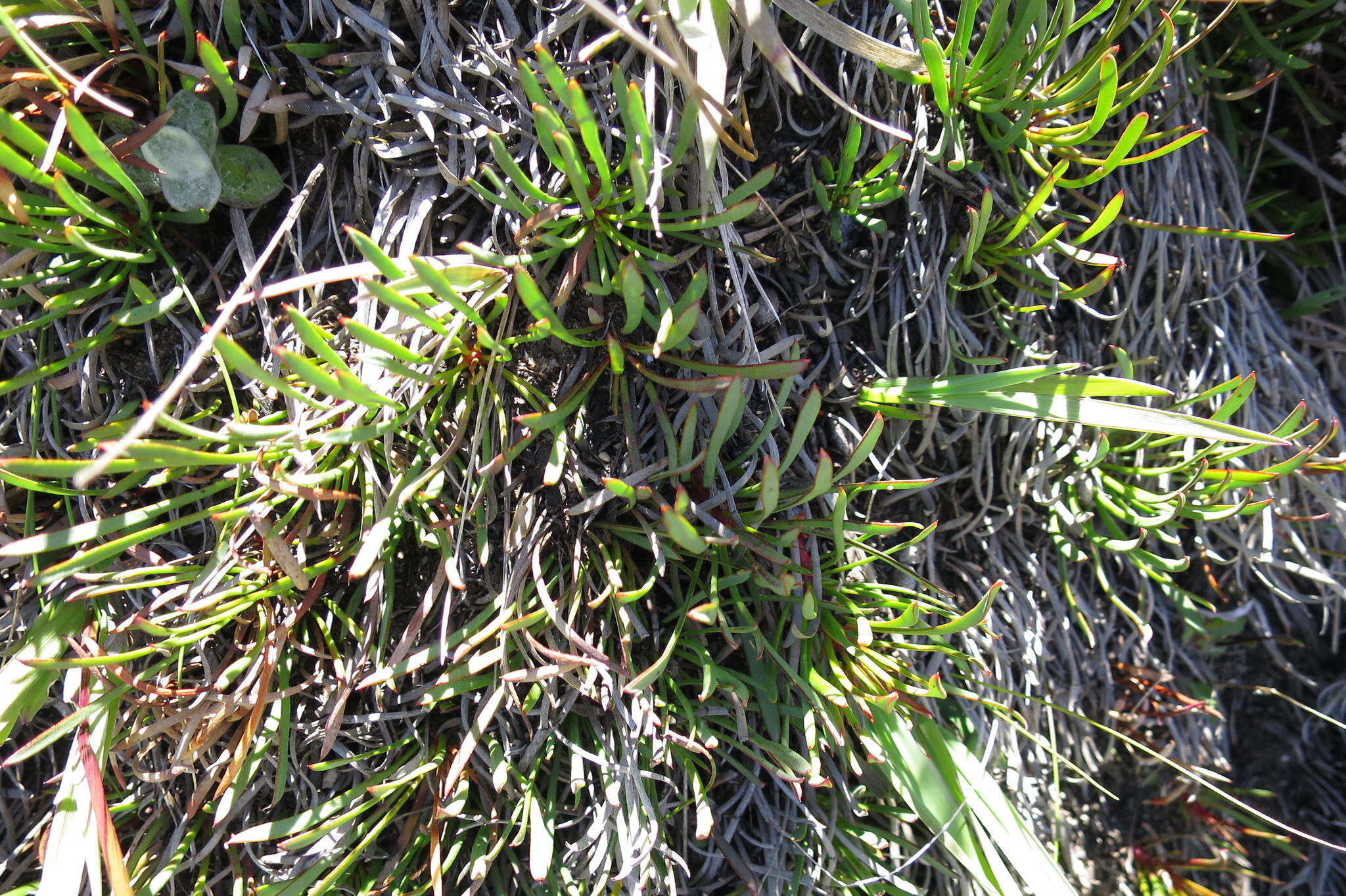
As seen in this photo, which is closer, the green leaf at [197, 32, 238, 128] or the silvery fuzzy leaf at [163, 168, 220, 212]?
the green leaf at [197, 32, 238, 128]

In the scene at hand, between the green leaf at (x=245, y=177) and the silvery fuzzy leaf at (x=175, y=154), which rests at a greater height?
the silvery fuzzy leaf at (x=175, y=154)

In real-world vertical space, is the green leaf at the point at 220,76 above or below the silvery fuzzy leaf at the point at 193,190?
above

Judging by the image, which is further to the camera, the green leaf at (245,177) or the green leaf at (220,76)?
the green leaf at (245,177)

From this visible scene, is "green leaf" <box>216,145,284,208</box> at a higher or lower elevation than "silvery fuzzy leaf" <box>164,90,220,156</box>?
lower

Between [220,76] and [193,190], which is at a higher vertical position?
[220,76]

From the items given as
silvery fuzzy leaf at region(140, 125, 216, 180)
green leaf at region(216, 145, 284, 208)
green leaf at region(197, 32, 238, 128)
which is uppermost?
green leaf at region(197, 32, 238, 128)

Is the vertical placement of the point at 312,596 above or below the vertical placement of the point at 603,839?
above

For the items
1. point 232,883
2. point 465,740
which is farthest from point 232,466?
point 232,883

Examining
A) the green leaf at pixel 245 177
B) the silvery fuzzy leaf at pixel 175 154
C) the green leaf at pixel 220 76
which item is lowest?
the green leaf at pixel 245 177

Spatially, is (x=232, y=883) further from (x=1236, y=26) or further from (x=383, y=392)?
(x=1236, y=26)

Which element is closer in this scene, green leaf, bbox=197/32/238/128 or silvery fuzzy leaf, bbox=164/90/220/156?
green leaf, bbox=197/32/238/128

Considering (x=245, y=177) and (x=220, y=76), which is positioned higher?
(x=220, y=76)
